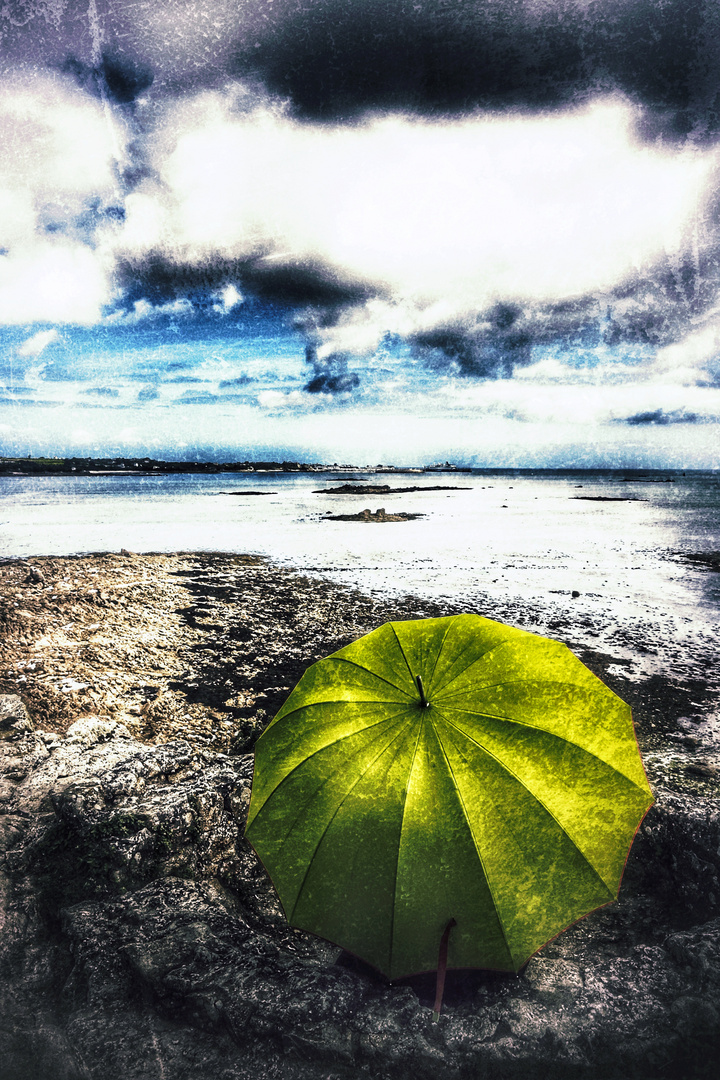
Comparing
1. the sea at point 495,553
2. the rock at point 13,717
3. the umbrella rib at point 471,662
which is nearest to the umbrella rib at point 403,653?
the umbrella rib at point 471,662

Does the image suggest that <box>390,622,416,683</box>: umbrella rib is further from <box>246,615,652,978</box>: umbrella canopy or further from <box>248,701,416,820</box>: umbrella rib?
<box>248,701,416,820</box>: umbrella rib

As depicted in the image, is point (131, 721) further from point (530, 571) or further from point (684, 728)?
point (530, 571)

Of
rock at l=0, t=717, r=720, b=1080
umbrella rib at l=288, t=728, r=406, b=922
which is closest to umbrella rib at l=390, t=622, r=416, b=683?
umbrella rib at l=288, t=728, r=406, b=922

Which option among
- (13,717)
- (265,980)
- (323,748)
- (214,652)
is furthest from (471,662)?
(214,652)

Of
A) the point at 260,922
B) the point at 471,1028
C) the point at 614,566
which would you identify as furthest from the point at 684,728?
the point at 614,566

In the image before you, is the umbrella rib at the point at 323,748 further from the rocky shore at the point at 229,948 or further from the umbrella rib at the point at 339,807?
the rocky shore at the point at 229,948

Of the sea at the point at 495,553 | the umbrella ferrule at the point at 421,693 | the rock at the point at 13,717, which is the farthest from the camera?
the sea at the point at 495,553

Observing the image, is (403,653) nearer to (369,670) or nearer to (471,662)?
(369,670)
